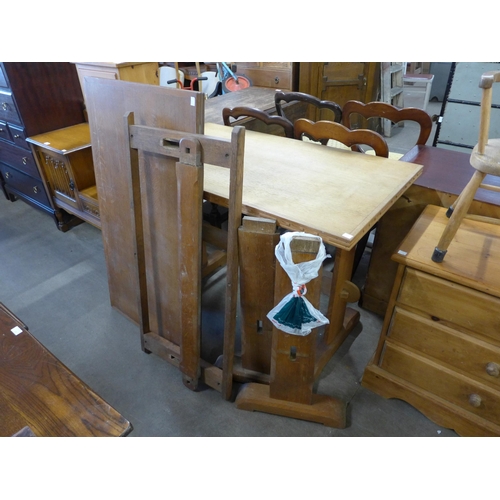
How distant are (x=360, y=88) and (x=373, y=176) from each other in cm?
294

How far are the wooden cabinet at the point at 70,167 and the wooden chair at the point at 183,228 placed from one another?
114 cm

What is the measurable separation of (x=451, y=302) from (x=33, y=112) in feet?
9.48

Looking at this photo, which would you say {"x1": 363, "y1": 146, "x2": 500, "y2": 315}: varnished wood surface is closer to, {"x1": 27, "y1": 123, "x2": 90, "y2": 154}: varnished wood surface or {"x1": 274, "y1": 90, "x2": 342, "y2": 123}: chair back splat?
{"x1": 274, "y1": 90, "x2": 342, "y2": 123}: chair back splat

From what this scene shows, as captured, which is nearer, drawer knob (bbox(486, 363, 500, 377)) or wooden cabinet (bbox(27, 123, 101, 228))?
drawer knob (bbox(486, 363, 500, 377))

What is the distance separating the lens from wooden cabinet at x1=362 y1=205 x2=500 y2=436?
52.6 inches

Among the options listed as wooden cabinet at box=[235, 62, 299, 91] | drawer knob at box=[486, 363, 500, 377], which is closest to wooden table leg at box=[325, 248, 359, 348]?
drawer knob at box=[486, 363, 500, 377]

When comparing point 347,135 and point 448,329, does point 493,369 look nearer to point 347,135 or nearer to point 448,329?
point 448,329

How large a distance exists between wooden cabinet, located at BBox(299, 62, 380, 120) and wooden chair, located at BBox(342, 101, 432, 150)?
1542 millimetres

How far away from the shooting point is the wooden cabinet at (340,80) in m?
3.53

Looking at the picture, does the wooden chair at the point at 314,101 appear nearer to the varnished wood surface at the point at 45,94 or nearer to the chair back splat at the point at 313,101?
the chair back splat at the point at 313,101

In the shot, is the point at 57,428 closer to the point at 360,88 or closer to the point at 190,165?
the point at 190,165

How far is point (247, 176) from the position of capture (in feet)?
5.36

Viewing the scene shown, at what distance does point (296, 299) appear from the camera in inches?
50.4

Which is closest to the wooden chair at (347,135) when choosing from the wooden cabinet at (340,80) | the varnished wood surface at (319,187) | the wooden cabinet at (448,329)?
the varnished wood surface at (319,187)
